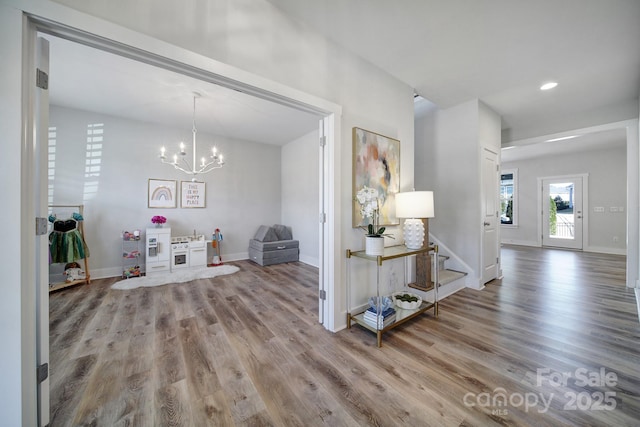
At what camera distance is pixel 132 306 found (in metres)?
2.74

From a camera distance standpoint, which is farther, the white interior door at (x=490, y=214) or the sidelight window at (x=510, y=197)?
the sidelight window at (x=510, y=197)

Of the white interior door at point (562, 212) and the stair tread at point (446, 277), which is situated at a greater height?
the white interior door at point (562, 212)

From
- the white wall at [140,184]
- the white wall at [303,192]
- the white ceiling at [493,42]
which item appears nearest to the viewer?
the white ceiling at [493,42]

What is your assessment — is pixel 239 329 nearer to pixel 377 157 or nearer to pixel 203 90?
pixel 377 157

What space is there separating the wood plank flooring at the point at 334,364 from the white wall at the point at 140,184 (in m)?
1.40

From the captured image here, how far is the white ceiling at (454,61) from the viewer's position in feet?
6.14

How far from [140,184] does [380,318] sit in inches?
183

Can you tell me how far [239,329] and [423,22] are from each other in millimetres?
3240

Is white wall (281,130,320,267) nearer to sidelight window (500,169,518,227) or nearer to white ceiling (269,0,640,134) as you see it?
white ceiling (269,0,640,134)

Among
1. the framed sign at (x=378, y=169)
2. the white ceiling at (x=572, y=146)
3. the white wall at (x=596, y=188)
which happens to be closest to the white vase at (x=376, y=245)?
the framed sign at (x=378, y=169)

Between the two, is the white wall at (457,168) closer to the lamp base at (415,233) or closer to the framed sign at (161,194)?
the lamp base at (415,233)

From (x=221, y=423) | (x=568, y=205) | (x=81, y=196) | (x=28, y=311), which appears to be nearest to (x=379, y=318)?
(x=221, y=423)

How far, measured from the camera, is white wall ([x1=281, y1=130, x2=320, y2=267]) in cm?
479

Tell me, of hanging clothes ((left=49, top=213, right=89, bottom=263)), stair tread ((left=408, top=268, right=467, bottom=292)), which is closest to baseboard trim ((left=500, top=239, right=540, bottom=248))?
stair tread ((left=408, top=268, right=467, bottom=292))
